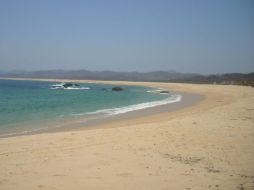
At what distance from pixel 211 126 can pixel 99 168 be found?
7.02m

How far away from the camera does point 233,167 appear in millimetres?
6727

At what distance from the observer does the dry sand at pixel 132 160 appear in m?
5.71

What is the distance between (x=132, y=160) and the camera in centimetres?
719

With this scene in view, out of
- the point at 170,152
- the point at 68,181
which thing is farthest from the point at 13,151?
the point at 170,152

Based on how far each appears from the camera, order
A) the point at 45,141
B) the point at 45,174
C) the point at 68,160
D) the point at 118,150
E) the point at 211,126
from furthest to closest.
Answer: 1. the point at 211,126
2. the point at 45,141
3. the point at 118,150
4. the point at 68,160
5. the point at 45,174

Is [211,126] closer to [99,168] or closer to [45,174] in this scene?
[99,168]

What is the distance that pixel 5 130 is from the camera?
43.7ft

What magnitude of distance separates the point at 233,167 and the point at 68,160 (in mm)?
3796

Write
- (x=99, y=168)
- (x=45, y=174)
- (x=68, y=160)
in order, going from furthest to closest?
(x=68, y=160)
(x=99, y=168)
(x=45, y=174)

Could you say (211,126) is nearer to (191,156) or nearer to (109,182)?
(191,156)

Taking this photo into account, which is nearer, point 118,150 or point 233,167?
point 233,167

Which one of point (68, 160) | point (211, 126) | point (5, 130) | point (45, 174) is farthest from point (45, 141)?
point (211, 126)

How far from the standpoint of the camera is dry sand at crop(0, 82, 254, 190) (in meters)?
5.71

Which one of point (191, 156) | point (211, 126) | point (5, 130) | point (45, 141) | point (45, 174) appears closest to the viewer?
point (45, 174)
